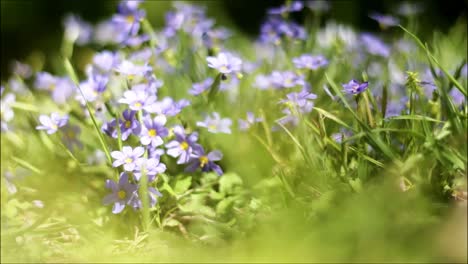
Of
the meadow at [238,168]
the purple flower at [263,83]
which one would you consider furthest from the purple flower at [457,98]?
the purple flower at [263,83]

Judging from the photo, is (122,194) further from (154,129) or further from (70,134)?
(70,134)

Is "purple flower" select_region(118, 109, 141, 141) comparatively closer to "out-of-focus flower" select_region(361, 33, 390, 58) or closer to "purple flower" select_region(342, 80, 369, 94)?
"purple flower" select_region(342, 80, 369, 94)

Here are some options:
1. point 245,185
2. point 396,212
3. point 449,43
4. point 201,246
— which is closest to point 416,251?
point 396,212

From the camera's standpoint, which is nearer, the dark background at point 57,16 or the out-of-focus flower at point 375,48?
the out-of-focus flower at point 375,48

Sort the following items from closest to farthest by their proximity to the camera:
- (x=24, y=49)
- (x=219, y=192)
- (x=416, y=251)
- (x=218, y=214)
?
(x=416, y=251), (x=218, y=214), (x=219, y=192), (x=24, y=49)

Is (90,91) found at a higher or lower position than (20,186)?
Result: higher

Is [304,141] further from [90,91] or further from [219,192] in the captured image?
[90,91]

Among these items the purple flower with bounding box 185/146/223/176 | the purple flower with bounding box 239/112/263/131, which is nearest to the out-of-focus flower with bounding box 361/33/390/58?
the purple flower with bounding box 239/112/263/131

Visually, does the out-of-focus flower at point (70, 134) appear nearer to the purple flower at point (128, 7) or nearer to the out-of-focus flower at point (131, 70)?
the out-of-focus flower at point (131, 70)
